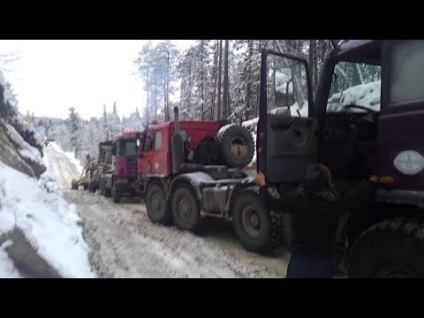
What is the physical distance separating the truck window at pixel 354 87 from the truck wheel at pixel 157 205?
3818 mm

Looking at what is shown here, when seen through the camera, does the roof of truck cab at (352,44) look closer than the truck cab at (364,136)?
No

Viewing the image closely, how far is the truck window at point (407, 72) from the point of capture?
270 centimetres

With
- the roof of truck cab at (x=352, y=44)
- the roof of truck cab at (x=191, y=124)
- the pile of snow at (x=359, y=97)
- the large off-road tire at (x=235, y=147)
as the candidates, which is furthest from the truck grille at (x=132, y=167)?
the roof of truck cab at (x=352, y=44)

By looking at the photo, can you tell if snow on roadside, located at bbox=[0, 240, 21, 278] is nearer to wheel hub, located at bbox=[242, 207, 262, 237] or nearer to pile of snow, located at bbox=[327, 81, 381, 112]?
wheel hub, located at bbox=[242, 207, 262, 237]

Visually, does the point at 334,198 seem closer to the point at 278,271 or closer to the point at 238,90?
the point at 278,271

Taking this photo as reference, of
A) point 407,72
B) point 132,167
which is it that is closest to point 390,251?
point 407,72

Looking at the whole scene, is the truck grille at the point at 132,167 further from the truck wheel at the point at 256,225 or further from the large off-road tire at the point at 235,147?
the truck wheel at the point at 256,225

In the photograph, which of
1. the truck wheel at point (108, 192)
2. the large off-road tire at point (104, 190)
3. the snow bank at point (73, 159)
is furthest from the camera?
the large off-road tire at point (104, 190)

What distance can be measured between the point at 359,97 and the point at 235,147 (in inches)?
130

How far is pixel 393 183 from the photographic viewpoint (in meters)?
2.86

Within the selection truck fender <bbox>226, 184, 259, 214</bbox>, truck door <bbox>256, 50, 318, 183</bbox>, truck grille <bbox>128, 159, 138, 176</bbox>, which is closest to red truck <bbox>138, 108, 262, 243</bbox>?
truck fender <bbox>226, 184, 259, 214</bbox>

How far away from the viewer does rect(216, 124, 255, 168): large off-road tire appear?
662cm
